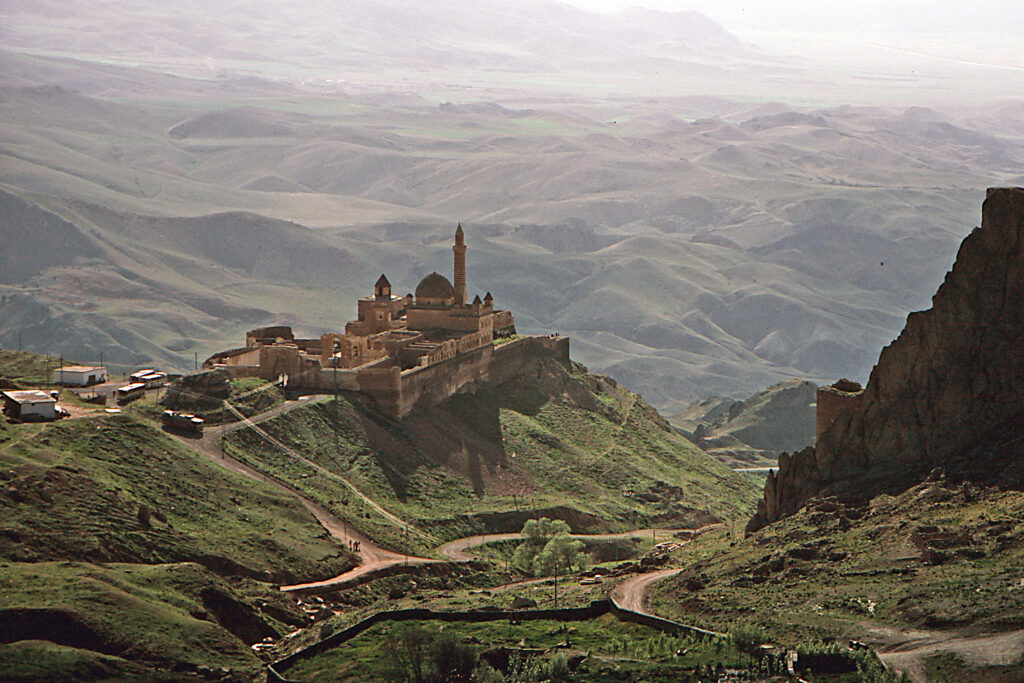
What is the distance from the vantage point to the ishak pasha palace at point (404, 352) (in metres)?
104

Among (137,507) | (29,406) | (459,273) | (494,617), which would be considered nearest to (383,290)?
(459,273)

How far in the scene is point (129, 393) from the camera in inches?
3789

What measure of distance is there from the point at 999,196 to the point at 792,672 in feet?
84.4

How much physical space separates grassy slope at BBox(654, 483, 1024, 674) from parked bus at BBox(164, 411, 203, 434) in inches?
1281

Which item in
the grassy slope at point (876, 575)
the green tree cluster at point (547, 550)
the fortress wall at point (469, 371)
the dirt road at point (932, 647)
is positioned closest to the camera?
the dirt road at point (932, 647)

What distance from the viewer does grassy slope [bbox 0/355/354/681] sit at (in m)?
59.1

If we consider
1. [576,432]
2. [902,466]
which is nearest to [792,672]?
[902,466]

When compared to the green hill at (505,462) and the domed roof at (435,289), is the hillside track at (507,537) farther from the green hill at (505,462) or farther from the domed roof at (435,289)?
the domed roof at (435,289)

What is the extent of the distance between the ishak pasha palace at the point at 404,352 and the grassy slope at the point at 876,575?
3812 centimetres

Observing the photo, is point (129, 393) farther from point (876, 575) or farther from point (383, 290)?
point (876, 575)

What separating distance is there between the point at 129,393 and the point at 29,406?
12737mm

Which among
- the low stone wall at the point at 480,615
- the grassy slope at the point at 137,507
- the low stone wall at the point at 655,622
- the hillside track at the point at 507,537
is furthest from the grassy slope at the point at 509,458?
the low stone wall at the point at 655,622

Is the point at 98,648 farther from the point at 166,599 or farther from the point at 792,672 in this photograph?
the point at 792,672

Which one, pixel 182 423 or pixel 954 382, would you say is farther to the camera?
pixel 182 423
